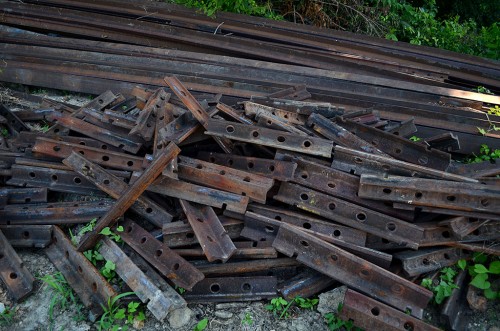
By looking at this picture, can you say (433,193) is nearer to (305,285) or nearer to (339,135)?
(339,135)

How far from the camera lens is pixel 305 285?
3.44 m

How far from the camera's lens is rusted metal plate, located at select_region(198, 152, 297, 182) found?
3650mm

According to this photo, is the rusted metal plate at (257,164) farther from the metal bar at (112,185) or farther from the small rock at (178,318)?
the small rock at (178,318)

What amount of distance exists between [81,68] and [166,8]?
6.03ft

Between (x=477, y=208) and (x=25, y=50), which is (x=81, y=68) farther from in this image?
(x=477, y=208)

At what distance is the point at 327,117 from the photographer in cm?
429

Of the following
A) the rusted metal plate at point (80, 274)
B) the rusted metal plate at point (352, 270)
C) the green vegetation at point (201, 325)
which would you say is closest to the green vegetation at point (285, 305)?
the rusted metal plate at point (352, 270)

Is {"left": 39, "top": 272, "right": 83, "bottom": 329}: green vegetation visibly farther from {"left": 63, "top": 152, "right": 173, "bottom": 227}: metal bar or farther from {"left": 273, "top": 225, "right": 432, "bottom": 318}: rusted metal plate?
{"left": 273, "top": 225, "right": 432, "bottom": 318}: rusted metal plate

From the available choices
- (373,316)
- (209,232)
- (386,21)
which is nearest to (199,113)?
(209,232)

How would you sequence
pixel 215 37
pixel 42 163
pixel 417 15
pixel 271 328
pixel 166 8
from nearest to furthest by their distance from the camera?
pixel 271 328 → pixel 42 163 → pixel 215 37 → pixel 166 8 → pixel 417 15

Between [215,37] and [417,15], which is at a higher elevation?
[215,37]

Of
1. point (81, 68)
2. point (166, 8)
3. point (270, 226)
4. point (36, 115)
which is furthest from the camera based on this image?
point (166, 8)

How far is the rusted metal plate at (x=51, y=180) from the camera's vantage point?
4.02 meters

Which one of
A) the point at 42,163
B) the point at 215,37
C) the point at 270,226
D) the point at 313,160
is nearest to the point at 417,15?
the point at 215,37
